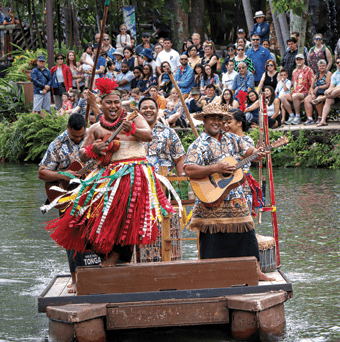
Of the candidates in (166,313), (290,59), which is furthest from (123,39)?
(166,313)

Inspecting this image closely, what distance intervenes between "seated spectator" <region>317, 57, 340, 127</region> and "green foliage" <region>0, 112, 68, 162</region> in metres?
6.63

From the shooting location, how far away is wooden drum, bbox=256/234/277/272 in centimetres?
633

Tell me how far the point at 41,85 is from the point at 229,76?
19.0 ft

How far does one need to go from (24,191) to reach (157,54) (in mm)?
7158

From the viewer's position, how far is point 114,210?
5387 millimetres

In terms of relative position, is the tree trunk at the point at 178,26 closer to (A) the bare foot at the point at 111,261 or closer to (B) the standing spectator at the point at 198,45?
(B) the standing spectator at the point at 198,45

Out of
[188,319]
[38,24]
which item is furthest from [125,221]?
[38,24]

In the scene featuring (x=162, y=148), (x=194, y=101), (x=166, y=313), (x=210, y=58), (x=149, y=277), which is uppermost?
(x=210, y=58)

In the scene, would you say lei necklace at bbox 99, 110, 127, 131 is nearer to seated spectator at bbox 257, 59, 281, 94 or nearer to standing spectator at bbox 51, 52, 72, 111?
seated spectator at bbox 257, 59, 281, 94

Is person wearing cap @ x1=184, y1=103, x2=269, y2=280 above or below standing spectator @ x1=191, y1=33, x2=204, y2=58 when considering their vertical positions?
below

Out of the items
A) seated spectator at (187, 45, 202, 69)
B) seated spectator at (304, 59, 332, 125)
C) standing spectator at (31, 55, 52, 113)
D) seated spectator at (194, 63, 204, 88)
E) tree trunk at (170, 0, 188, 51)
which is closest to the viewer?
seated spectator at (304, 59, 332, 125)

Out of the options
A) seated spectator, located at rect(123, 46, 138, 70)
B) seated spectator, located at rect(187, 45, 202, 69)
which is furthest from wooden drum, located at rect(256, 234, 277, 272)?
seated spectator, located at rect(123, 46, 138, 70)

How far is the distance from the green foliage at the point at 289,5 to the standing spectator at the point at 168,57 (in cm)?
311

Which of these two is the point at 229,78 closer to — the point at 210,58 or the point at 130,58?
the point at 210,58
